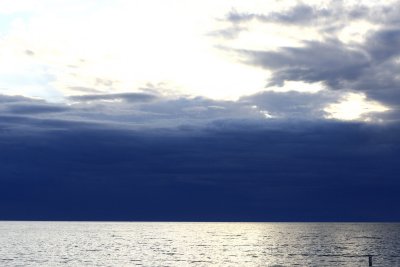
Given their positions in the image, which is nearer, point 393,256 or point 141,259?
point 141,259

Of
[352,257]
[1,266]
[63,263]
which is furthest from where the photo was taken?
[352,257]

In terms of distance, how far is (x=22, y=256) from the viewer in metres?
134

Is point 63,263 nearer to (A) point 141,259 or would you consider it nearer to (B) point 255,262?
(A) point 141,259

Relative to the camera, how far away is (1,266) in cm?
11000

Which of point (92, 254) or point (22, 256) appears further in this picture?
point (92, 254)

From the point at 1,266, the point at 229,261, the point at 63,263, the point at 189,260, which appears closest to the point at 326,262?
the point at 229,261

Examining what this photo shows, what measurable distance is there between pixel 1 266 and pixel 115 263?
2279 centimetres

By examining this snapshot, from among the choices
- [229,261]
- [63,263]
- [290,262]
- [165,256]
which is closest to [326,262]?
[290,262]

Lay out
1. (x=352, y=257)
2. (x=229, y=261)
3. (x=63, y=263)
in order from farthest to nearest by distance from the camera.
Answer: (x=352, y=257) → (x=229, y=261) → (x=63, y=263)

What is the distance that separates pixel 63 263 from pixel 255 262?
4113cm

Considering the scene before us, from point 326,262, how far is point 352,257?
1575cm

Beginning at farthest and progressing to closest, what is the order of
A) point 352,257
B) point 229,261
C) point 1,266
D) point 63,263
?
1. point 352,257
2. point 229,261
3. point 63,263
4. point 1,266

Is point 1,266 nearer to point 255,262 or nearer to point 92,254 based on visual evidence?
point 92,254

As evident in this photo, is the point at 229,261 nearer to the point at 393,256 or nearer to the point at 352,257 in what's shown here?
the point at 352,257
